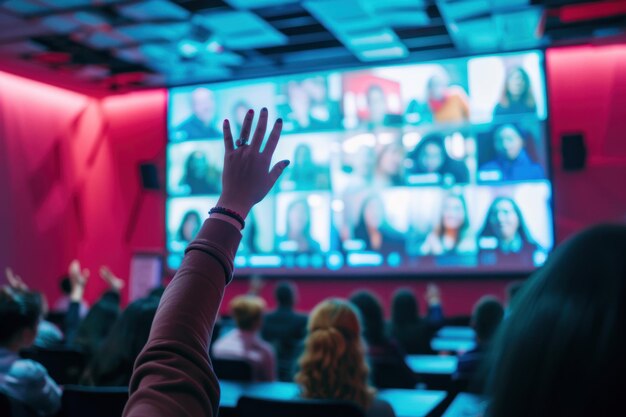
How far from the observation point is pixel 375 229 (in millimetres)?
7258

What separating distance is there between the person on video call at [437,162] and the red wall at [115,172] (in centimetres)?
120

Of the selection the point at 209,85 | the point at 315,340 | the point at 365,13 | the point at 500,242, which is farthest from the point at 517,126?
the point at 315,340

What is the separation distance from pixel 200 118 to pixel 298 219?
6.55 feet

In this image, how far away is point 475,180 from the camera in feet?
22.6

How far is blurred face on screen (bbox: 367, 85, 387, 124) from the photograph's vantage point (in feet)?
24.1

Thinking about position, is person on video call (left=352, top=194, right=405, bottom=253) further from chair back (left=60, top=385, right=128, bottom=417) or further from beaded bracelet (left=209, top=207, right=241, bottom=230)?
beaded bracelet (left=209, top=207, right=241, bottom=230)

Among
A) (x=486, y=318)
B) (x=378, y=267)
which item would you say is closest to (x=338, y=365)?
(x=486, y=318)

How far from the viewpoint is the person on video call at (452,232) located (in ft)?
22.7

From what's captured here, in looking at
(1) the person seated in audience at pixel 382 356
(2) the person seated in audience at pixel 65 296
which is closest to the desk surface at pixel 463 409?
(1) the person seated in audience at pixel 382 356

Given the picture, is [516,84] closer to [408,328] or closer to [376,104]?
[376,104]

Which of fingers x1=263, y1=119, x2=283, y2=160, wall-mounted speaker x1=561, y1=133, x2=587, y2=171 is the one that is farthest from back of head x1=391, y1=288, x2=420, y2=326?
fingers x1=263, y1=119, x2=283, y2=160

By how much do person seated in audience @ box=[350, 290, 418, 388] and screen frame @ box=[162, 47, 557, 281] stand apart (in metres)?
3.13

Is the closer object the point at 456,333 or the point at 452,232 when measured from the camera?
the point at 456,333

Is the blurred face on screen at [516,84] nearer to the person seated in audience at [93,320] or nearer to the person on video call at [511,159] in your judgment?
the person on video call at [511,159]
